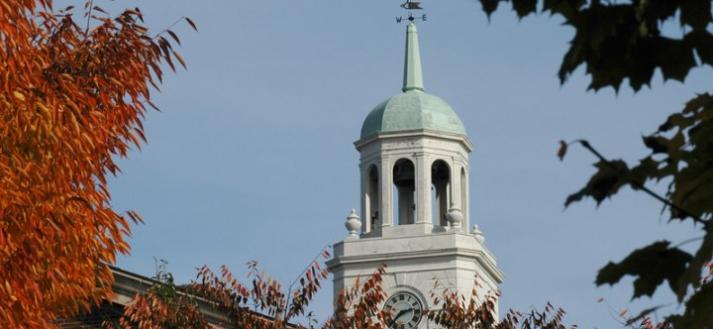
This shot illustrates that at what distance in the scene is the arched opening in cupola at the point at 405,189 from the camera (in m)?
82.2

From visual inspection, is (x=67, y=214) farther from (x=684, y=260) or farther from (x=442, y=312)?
(x=442, y=312)

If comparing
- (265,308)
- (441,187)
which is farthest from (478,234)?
(265,308)

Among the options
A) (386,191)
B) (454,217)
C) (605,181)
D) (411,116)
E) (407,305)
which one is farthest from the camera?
(411,116)

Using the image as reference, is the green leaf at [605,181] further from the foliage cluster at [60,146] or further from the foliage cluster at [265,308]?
the foliage cluster at [265,308]

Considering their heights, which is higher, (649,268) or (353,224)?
(353,224)

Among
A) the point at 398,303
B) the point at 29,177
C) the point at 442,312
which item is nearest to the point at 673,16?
the point at 29,177

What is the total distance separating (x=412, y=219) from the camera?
8238cm

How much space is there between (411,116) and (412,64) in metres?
5.90

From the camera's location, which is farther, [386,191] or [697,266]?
[386,191]

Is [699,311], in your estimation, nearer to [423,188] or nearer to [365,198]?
[423,188]

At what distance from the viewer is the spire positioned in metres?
88.0

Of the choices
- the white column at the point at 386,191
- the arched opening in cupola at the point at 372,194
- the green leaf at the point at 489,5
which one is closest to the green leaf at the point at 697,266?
the green leaf at the point at 489,5

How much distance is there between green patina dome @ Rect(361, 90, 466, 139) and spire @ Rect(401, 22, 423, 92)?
0.97 m

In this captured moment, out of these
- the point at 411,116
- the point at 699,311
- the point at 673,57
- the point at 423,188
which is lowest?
the point at 699,311
